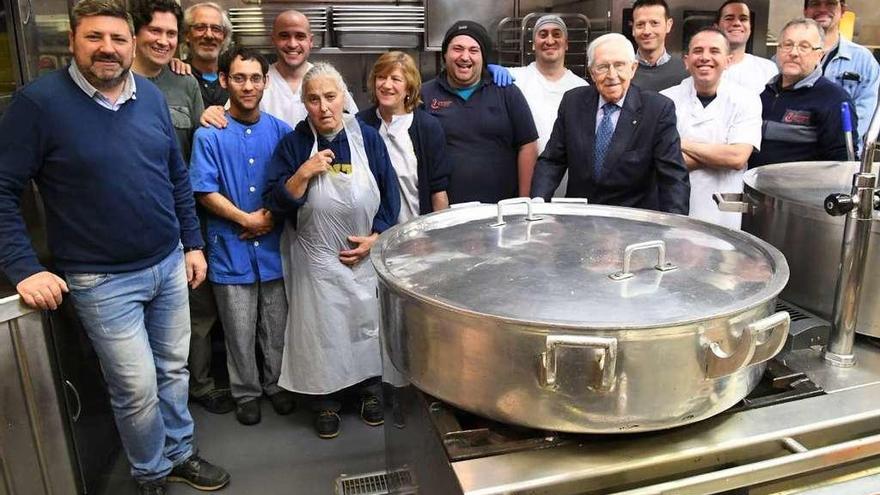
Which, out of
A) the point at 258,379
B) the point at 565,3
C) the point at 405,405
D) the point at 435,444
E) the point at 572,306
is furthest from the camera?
the point at 565,3

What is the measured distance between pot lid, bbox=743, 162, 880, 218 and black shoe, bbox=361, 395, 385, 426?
1.51 meters

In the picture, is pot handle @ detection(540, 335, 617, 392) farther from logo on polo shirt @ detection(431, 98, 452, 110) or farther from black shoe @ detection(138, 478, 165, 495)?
logo on polo shirt @ detection(431, 98, 452, 110)

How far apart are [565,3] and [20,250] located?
11.5ft

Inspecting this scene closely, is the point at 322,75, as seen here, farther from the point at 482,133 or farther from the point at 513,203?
the point at 513,203

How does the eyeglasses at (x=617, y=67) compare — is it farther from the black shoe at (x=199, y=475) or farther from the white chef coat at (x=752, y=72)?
the black shoe at (x=199, y=475)

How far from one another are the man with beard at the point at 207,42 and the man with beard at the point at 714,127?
170cm

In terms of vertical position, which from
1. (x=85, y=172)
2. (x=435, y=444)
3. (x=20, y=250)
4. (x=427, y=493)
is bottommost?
(x=427, y=493)

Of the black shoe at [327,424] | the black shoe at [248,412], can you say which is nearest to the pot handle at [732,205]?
the black shoe at [327,424]

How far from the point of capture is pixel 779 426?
40.4 inches

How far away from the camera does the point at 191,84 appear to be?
2.38 meters

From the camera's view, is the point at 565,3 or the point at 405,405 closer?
the point at 405,405

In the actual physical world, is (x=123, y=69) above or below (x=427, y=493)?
above

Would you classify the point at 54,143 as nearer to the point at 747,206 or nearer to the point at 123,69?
the point at 123,69

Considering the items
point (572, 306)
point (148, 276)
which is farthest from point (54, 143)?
point (572, 306)
